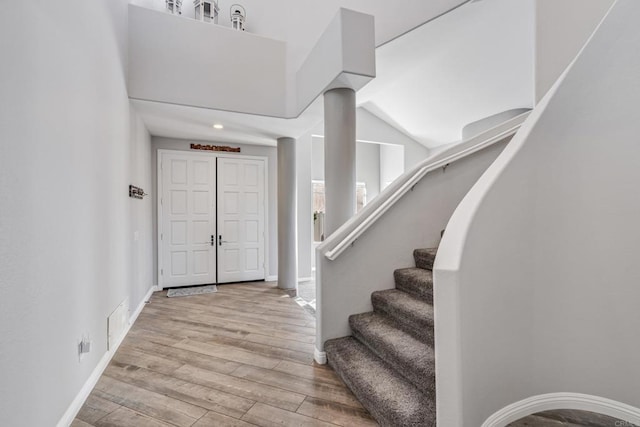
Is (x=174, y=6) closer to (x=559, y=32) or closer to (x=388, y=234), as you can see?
(x=388, y=234)

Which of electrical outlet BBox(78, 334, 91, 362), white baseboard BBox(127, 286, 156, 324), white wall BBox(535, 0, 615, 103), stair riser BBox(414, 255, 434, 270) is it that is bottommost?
white baseboard BBox(127, 286, 156, 324)

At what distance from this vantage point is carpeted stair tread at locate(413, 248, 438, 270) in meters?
2.62

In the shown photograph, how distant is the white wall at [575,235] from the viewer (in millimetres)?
1640

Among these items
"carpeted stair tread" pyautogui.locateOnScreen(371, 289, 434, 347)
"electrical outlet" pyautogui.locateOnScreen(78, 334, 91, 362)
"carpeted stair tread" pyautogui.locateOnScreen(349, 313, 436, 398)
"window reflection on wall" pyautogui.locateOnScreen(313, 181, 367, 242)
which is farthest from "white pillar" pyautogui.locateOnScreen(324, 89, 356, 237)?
"window reflection on wall" pyautogui.locateOnScreen(313, 181, 367, 242)

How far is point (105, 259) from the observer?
8.22 ft

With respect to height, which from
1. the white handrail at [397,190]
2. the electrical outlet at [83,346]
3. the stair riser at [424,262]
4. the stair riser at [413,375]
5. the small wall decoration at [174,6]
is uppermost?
the small wall decoration at [174,6]

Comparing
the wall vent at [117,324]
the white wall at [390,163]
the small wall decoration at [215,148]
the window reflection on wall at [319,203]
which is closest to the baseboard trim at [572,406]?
the wall vent at [117,324]

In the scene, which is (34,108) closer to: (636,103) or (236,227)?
(636,103)

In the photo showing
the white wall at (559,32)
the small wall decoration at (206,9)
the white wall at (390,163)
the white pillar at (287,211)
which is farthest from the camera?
the white wall at (390,163)

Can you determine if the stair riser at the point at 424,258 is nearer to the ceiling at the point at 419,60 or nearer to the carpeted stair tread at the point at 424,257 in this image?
the carpeted stair tread at the point at 424,257

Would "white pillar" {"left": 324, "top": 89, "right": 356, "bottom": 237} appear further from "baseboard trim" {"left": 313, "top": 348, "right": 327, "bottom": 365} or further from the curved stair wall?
"baseboard trim" {"left": 313, "top": 348, "right": 327, "bottom": 365}

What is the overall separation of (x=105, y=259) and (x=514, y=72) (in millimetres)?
5586

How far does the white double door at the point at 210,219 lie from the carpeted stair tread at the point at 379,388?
3.43 m

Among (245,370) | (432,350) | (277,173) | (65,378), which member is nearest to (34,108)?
(65,378)
